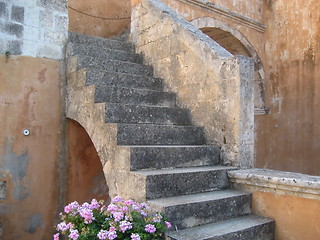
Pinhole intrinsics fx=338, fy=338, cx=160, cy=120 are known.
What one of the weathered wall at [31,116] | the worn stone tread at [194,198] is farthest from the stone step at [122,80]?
the worn stone tread at [194,198]

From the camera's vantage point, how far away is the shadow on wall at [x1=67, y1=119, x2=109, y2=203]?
14.4 feet

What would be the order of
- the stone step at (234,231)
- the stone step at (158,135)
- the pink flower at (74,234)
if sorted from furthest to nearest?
the stone step at (158,135), the stone step at (234,231), the pink flower at (74,234)

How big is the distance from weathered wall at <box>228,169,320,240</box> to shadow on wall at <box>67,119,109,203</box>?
2173mm

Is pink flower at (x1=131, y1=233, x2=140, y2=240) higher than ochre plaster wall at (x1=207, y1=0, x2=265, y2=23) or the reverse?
the reverse

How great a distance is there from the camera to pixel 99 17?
6.66 metres

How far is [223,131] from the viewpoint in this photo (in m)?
3.42

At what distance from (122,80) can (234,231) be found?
2.29 metres

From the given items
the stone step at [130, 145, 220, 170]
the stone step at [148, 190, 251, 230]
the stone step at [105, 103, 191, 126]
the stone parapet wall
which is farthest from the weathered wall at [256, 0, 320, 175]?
the stone step at [148, 190, 251, 230]

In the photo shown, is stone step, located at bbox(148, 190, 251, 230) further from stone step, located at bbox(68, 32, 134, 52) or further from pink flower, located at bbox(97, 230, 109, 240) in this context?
stone step, located at bbox(68, 32, 134, 52)

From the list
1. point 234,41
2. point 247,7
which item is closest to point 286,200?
point 234,41

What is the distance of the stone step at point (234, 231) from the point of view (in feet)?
7.90

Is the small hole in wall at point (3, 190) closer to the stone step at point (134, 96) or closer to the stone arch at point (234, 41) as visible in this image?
the stone step at point (134, 96)

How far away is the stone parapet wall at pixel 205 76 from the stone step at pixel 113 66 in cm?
16

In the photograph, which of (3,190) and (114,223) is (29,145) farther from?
(114,223)
